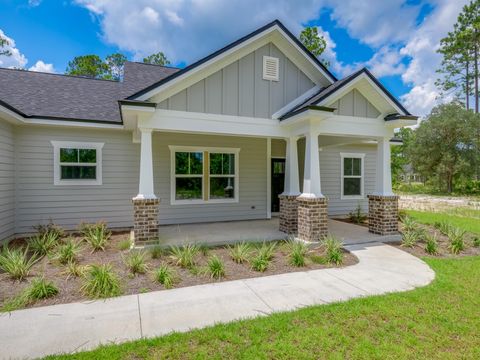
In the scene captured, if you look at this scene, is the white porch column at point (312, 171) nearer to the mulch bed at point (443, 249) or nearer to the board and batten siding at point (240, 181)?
the mulch bed at point (443, 249)

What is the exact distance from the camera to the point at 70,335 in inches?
123

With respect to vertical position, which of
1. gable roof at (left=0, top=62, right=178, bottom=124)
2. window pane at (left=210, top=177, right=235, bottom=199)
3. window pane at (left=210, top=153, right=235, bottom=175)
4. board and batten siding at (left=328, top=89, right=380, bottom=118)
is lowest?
window pane at (left=210, top=177, right=235, bottom=199)

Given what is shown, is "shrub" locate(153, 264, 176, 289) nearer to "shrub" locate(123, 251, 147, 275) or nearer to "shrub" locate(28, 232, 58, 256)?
"shrub" locate(123, 251, 147, 275)

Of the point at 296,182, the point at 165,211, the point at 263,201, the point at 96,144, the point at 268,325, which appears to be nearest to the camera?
the point at 268,325

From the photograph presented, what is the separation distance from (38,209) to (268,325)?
7.67 m

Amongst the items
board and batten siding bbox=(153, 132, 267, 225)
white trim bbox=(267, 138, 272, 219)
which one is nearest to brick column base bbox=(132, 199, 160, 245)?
board and batten siding bbox=(153, 132, 267, 225)

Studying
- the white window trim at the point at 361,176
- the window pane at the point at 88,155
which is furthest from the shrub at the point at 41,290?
the white window trim at the point at 361,176

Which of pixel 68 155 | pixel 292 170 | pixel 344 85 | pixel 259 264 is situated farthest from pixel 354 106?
pixel 68 155

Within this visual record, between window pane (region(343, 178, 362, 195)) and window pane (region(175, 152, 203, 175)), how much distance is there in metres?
6.52

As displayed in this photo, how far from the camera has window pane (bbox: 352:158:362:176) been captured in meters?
12.2

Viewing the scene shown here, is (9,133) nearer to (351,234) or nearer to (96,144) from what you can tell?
(96,144)

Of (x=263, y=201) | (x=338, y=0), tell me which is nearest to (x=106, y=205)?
(x=263, y=201)

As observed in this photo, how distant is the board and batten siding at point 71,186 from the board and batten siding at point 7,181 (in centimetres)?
19

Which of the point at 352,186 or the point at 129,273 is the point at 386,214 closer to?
the point at 352,186
